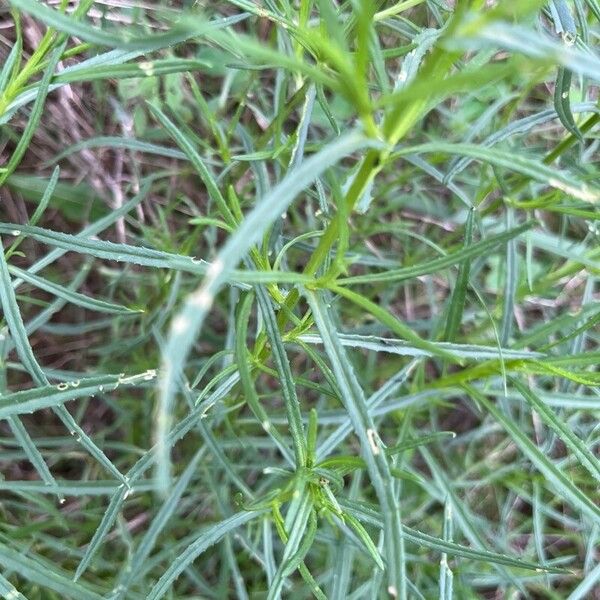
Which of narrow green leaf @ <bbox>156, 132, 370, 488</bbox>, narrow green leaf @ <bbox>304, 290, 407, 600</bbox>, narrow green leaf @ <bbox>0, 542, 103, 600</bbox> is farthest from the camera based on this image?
narrow green leaf @ <bbox>0, 542, 103, 600</bbox>

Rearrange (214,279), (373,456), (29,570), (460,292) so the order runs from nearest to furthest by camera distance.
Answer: (214,279) < (373,456) < (29,570) < (460,292)

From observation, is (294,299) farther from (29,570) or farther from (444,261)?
(29,570)

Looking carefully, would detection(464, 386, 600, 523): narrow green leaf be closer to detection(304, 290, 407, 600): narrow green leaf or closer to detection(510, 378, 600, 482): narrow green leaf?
detection(510, 378, 600, 482): narrow green leaf

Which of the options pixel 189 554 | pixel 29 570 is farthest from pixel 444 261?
pixel 29 570

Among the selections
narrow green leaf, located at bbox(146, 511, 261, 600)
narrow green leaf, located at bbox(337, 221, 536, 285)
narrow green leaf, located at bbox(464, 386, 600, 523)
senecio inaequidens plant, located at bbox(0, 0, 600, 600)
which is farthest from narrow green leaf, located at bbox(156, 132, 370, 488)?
narrow green leaf, located at bbox(464, 386, 600, 523)

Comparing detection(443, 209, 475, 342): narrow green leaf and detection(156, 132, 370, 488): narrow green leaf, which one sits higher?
detection(156, 132, 370, 488): narrow green leaf

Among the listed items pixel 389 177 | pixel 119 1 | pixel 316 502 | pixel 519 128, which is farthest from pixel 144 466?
pixel 389 177

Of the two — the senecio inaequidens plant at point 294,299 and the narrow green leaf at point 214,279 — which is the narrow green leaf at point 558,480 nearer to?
→ the senecio inaequidens plant at point 294,299

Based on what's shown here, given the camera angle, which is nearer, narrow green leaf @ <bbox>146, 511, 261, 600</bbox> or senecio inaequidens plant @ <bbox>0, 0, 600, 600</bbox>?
senecio inaequidens plant @ <bbox>0, 0, 600, 600</bbox>

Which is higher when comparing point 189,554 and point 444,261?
point 444,261
